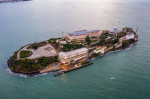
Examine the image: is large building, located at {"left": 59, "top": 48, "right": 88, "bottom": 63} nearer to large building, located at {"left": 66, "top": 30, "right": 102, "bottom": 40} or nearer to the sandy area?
the sandy area

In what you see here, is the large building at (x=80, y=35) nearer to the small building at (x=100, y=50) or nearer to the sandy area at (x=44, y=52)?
the sandy area at (x=44, y=52)

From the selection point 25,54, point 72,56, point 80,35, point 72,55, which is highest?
point 80,35

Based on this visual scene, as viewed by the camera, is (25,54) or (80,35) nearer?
(25,54)

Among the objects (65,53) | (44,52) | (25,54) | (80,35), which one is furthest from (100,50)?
(25,54)

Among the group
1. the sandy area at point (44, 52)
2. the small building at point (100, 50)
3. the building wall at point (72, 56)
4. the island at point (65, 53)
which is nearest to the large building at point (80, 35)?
the island at point (65, 53)

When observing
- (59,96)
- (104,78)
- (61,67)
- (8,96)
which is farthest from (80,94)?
(8,96)

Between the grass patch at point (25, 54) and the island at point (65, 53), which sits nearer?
the island at point (65, 53)

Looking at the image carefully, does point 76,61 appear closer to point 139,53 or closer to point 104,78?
point 104,78

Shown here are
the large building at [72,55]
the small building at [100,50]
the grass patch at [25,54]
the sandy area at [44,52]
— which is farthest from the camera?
the small building at [100,50]

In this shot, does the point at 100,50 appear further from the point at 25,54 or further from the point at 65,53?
the point at 25,54
